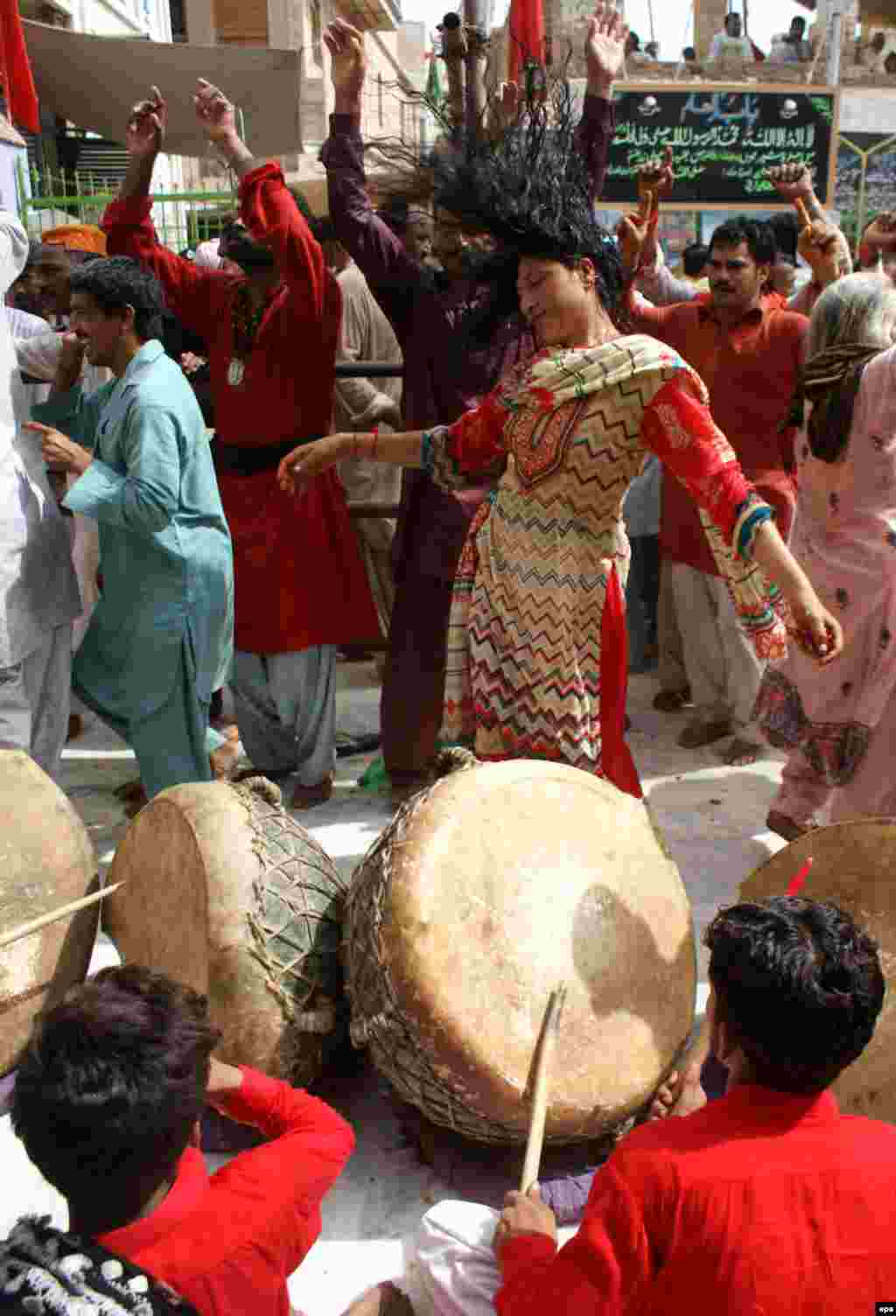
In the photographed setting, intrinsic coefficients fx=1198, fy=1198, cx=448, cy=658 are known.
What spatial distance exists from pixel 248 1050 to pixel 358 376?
3.20 metres

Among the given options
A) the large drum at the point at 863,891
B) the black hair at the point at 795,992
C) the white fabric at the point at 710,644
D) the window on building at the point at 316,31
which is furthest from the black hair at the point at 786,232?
the window on building at the point at 316,31

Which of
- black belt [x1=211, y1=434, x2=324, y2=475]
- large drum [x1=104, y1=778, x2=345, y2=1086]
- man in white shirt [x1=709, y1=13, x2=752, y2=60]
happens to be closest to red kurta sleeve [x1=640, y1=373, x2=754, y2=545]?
large drum [x1=104, y1=778, x2=345, y2=1086]

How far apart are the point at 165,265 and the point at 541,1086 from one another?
313cm

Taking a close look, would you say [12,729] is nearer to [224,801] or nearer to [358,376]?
[224,801]

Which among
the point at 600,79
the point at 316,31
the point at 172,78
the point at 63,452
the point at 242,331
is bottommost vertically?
the point at 63,452

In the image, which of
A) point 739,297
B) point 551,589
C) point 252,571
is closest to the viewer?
point 551,589

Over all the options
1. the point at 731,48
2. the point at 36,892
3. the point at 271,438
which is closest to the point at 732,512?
the point at 36,892

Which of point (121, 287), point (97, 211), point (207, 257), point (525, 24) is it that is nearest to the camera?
point (121, 287)

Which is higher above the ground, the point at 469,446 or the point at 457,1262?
the point at 469,446

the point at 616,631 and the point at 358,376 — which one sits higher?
the point at 358,376

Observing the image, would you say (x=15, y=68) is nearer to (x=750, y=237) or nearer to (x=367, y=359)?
(x=367, y=359)

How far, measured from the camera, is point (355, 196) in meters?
3.75

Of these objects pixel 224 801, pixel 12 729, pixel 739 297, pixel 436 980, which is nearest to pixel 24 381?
pixel 12 729

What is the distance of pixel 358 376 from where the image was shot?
4.88m
